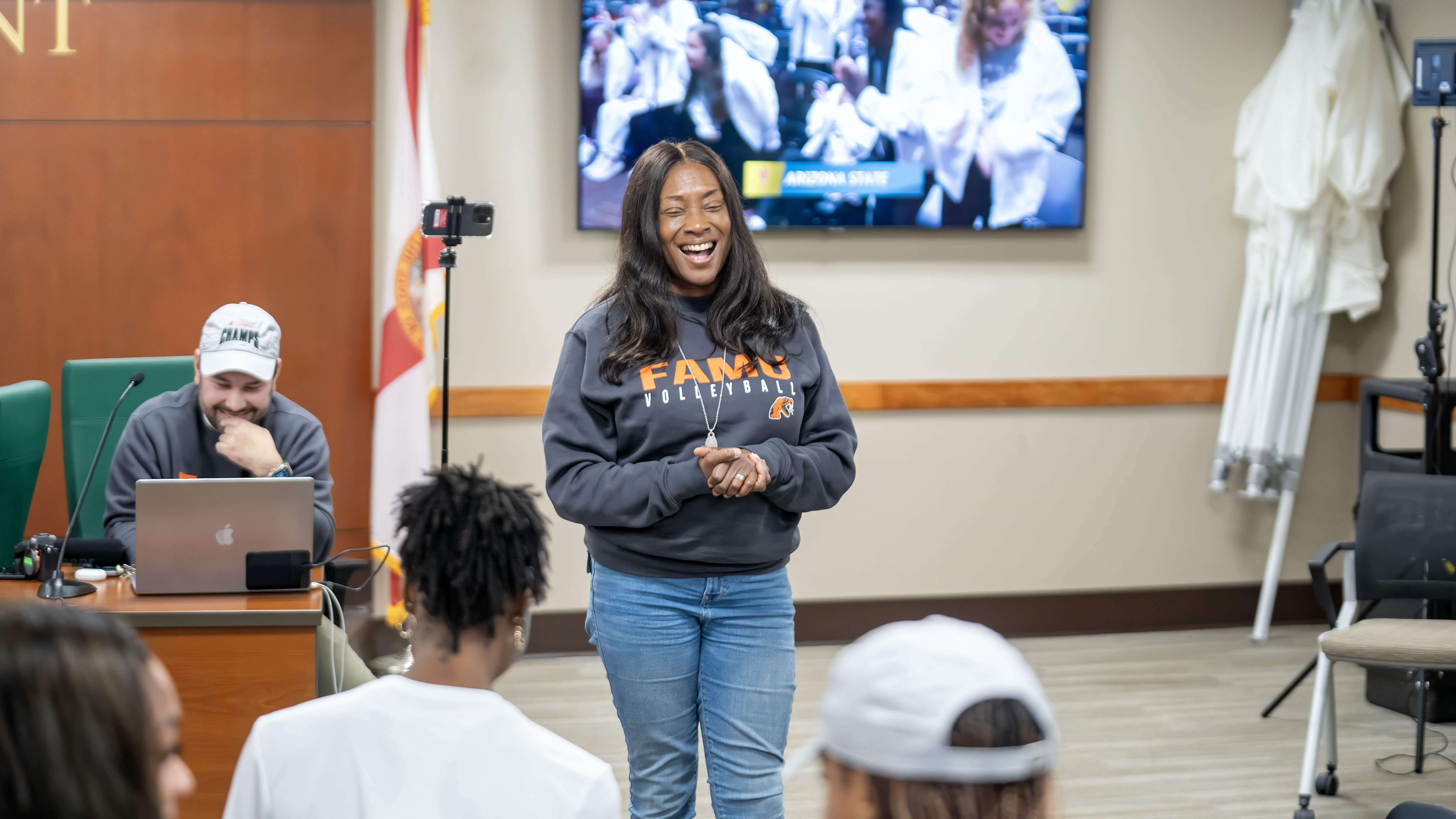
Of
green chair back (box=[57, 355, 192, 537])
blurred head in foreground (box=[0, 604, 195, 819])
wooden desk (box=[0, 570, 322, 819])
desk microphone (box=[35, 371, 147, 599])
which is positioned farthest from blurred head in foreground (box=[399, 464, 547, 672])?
green chair back (box=[57, 355, 192, 537])

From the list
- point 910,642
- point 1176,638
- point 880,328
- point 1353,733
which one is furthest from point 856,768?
point 1176,638

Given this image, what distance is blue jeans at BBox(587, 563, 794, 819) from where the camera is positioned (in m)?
2.04

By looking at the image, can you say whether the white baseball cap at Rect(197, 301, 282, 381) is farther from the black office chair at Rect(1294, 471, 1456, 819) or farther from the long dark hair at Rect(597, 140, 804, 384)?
the black office chair at Rect(1294, 471, 1456, 819)

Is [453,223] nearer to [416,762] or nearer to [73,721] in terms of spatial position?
[416,762]

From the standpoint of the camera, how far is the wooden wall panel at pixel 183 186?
13.5 ft

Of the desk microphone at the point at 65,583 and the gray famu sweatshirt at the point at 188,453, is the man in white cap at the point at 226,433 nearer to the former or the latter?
the gray famu sweatshirt at the point at 188,453

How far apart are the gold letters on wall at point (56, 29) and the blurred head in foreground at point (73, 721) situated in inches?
155

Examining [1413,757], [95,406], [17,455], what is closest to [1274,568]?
[1413,757]

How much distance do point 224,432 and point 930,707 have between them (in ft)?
7.89

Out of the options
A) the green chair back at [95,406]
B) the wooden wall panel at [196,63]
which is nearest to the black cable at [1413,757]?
the green chair back at [95,406]

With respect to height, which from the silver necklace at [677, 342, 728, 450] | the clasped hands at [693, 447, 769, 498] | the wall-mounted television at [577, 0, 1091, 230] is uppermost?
the wall-mounted television at [577, 0, 1091, 230]

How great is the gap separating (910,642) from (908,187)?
4032 millimetres

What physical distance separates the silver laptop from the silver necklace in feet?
2.65

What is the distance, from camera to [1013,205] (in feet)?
15.8
